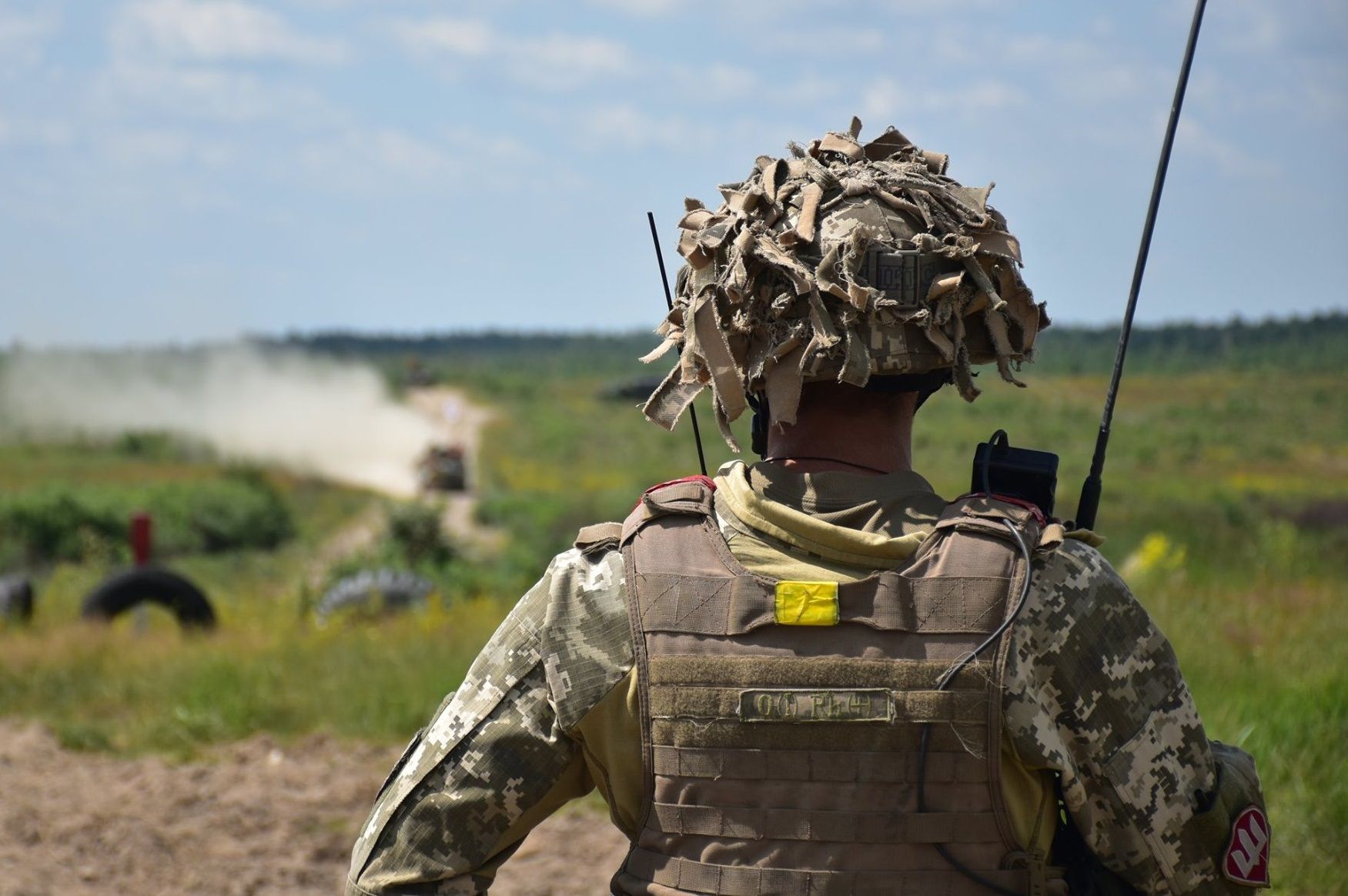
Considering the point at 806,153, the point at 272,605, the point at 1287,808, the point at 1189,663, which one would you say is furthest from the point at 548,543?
the point at 806,153

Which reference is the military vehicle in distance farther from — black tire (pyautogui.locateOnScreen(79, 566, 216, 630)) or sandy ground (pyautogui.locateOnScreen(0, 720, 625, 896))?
sandy ground (pyautogui.locateOnScreen(0, 720, 625, 896))

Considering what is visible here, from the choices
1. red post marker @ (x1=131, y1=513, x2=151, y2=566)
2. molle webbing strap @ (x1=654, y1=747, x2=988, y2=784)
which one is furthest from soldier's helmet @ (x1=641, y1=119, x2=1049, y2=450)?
red post marker @ (x1=131, y1=513, x2=151, y2=566)

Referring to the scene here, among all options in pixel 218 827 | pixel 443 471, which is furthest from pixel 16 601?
pixel 443 471

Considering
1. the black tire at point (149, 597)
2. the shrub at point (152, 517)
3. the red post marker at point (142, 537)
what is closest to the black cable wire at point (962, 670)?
the black tire at point (149, 597)

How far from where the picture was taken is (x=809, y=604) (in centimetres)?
238

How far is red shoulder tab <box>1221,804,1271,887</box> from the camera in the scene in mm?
2412

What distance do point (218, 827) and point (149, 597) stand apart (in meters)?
6.99

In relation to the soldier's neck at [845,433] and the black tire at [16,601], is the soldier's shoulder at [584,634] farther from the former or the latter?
the black tire at [16,601]

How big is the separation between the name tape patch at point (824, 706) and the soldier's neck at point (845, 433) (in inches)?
14.5

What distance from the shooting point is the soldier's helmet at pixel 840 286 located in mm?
2510

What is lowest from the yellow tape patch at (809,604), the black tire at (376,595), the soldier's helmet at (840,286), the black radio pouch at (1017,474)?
the black tire at (376,595)

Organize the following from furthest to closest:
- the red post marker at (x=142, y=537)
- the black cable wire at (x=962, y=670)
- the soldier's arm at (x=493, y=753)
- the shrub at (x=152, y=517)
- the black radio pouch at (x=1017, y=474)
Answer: the shrub at (x=152, y=517) < the red post marker at (x=142, y=537) < the black radio pouch at (x=1017, y=474) < the soldier's arm at (x=493, y=753) < the black cable wire at (x=962, y=670)

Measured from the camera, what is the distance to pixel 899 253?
2545 millimetres

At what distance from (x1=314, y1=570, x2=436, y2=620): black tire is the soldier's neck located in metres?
11.0
